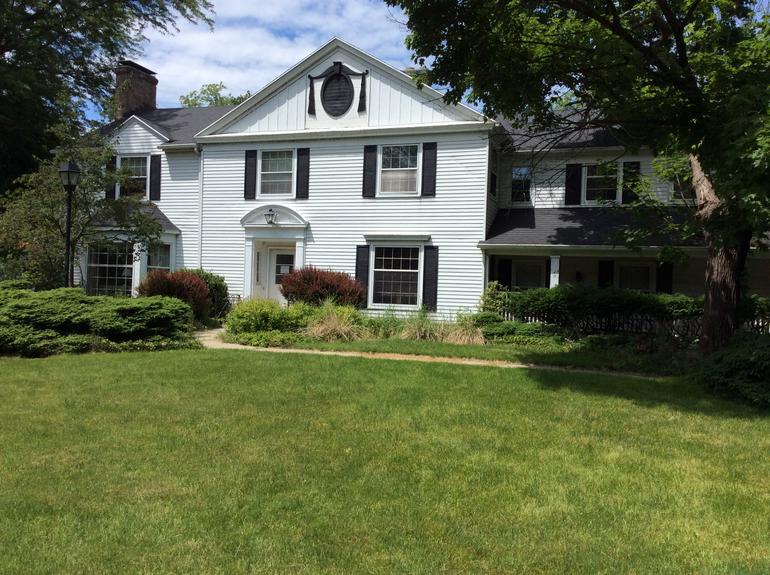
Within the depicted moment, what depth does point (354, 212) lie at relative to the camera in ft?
54.8

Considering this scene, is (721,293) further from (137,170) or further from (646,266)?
(137,170)

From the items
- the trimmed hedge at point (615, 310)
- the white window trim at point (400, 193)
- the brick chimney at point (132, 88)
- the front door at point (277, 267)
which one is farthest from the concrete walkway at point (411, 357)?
the brick chimney at point (132, 88)

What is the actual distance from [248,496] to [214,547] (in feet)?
2.46

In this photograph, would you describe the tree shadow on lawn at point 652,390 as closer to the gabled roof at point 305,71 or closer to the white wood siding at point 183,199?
the gabled roof at point 305,71

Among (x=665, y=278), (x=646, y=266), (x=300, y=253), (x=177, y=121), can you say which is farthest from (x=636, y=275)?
(x=177, y=121)

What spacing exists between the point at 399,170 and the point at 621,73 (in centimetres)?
860

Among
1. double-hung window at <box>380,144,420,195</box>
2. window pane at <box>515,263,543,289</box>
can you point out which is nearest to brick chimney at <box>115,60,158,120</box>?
double-hung window at <box>380,144,420,195</box>

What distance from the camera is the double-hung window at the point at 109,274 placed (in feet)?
61.5

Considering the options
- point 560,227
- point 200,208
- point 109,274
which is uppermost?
point 200,208

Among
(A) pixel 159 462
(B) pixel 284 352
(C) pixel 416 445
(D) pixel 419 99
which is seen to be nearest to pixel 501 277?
(D) pixel 419 99

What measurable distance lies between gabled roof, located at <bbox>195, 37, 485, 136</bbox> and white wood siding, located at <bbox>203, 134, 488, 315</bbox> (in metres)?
0.63

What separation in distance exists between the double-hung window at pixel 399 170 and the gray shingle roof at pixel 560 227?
264 centimetres

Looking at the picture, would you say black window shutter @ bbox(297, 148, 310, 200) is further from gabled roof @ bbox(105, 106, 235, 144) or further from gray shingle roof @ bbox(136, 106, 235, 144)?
gray shingle roof @ bbox(136, 106, 235, 144)

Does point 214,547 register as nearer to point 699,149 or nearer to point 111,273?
point 699,149
